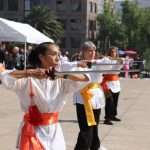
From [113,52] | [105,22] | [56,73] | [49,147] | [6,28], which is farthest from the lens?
[105,22]

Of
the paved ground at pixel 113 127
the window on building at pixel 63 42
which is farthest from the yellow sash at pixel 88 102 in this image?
the window on building at pixel 63 42

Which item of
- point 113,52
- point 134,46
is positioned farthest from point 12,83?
point 134,46

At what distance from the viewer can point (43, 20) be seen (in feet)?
293

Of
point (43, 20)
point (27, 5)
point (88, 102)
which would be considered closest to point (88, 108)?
point (88, 102)

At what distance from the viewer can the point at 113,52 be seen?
1170 cm

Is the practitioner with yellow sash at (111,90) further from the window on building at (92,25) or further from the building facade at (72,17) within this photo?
the window on building at (92,25)

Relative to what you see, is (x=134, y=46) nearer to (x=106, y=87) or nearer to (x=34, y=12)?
(x=34, y=12)

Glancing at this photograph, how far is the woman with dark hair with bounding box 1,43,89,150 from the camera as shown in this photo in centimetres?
500

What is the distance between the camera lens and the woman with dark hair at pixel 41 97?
5.00m

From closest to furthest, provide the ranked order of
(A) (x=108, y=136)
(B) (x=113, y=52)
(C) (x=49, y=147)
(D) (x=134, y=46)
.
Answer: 1. (C) (x=49, y=147)
2. (A) (x=108, y=136)
3. (B) (x=113, y=52)
4. (D) (x=134, y=46)

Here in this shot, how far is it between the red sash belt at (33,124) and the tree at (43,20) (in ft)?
274

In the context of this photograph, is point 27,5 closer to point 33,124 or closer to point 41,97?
point 33,124

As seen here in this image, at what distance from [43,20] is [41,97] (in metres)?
84.6

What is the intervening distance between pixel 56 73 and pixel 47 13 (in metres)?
86.0
